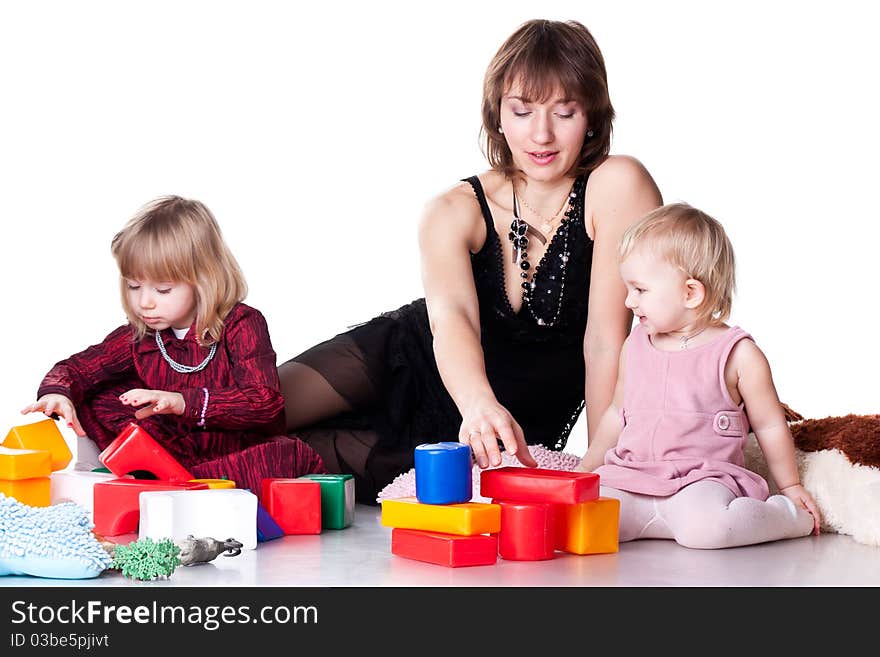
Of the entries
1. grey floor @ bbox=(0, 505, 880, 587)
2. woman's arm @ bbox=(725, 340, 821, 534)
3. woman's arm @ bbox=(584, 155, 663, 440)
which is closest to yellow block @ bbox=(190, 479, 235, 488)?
grey floor @ bbox=(0, 505, 880, 587)

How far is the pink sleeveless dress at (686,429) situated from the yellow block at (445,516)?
0.30m

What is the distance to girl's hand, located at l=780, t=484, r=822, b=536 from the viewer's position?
2008 millimetres

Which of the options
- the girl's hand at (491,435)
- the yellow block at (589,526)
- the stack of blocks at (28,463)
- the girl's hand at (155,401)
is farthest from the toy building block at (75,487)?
the yellow block at (589,526)

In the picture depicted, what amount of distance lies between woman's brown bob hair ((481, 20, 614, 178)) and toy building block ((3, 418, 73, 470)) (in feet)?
3.24

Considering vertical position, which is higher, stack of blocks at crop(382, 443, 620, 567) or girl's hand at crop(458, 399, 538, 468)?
girl's hand at crop(458, 399, 538, 468)

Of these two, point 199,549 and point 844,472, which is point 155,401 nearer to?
point 199,549

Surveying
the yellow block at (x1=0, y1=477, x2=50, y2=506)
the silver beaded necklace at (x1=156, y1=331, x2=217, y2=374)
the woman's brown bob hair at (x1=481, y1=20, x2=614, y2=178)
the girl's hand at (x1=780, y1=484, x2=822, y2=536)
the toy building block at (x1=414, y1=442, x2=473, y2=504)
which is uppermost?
the woman's brown bob hair at (x1=481, y1=20, x2=614, y2=178)

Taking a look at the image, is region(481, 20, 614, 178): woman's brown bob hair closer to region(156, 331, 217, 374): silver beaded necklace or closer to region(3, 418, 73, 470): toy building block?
region(156, 331, 217, 374): silver beaded necklace

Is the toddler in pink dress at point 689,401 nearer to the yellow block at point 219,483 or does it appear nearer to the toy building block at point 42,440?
the yellow block at point 219,483

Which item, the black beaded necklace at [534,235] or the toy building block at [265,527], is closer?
the toy building block at [265,527]

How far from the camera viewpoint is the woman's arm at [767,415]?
6.52ft

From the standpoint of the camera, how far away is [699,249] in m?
2.02

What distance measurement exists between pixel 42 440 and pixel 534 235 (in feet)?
3.21
